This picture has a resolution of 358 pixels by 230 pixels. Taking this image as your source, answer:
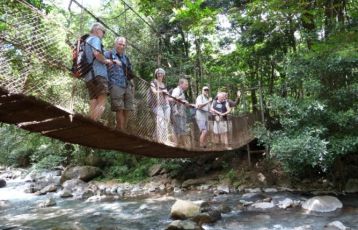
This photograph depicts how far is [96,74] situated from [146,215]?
12.8ft

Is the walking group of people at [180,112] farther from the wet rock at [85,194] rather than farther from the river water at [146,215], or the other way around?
the wet rock at [85,194]

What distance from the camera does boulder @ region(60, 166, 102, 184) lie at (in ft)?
35.7

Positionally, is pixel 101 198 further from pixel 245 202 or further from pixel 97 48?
pixel 97 48

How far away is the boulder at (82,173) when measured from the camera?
1088cm

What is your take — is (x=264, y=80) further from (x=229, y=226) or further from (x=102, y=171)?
(x=229, y=226)

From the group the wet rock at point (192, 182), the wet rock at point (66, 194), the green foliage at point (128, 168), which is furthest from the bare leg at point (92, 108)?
the green foliage at point (128, 168)

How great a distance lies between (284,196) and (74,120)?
4.96m

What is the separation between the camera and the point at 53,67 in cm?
301

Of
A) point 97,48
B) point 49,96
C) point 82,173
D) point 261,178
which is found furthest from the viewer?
point 82,173

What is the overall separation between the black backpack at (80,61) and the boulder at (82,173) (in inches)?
318

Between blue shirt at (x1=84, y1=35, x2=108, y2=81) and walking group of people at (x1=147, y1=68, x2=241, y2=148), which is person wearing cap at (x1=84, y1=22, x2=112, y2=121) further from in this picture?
walking group of people at (x1=147, y1=68, x2=241, y2=148)

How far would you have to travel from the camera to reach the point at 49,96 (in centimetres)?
296

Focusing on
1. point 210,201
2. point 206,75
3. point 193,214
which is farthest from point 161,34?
point 193,214

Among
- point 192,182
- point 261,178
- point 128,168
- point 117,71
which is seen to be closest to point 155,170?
point 128,168
